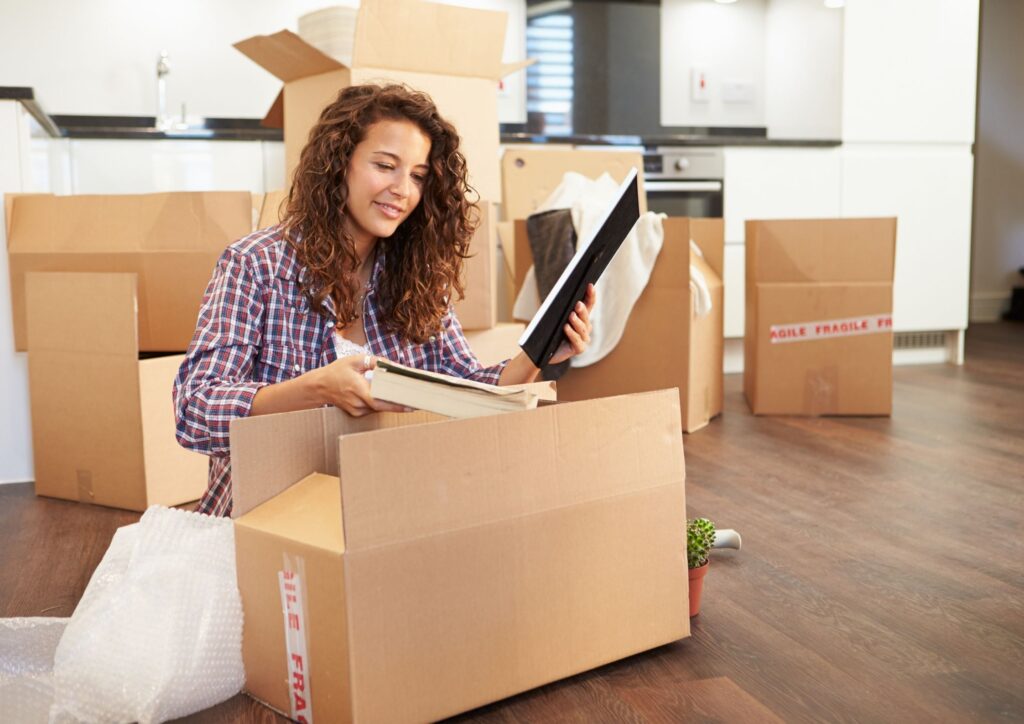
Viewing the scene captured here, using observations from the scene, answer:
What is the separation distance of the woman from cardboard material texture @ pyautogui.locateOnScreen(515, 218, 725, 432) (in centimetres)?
136

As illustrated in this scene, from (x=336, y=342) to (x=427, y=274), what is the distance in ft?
0.58

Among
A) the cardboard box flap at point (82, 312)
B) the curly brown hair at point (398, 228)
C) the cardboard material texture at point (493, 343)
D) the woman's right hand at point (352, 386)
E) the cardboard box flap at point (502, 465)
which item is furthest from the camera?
the cardboard material texture at point (493, 343)

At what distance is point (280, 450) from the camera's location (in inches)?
48.5

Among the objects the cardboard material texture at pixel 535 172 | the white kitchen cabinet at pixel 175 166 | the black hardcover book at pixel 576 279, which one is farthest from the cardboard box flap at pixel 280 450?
the white kitchen cabinet at pixel 175 166

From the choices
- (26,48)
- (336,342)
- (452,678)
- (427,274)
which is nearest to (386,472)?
(452,678)

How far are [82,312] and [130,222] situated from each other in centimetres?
24

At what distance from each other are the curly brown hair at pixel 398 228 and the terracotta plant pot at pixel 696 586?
52 cm

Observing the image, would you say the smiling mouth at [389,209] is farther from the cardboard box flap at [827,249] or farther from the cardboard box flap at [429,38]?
the cardboard box flap at [827,249]

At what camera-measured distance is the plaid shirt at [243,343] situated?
4.42 ft

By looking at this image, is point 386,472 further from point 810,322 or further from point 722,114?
point 722,114

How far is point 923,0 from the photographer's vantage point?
421 cm

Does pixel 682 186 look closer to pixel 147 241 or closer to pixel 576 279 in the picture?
pixel 147 241

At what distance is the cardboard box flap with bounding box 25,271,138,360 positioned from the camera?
7.23ft

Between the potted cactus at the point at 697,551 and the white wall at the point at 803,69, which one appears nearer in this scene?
the potted cactus at the point at 697,551
